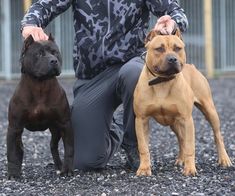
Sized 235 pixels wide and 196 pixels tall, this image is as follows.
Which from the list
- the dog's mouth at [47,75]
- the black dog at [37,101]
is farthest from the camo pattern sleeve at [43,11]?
the dog's mouth at [47,75]

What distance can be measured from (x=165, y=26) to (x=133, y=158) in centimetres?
120

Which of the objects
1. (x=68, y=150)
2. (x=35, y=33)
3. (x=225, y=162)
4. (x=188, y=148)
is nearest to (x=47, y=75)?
(x=35, y=33)

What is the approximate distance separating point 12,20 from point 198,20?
476 centimetres

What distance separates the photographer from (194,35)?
18.0 metres

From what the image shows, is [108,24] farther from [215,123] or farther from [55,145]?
[215,123]

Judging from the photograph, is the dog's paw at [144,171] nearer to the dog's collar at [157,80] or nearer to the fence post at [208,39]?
the dog's collar at [157,80]

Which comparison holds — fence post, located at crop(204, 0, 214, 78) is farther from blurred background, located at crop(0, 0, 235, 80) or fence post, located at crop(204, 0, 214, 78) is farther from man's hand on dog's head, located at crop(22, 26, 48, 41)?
man's hand on dog's head, located at crop(22, 26, 48, 41)

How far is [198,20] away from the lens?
59.4ft

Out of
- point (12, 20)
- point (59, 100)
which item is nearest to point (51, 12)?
point (59, 100)

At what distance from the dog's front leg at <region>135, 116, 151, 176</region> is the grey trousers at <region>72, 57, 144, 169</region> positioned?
0.45 metres

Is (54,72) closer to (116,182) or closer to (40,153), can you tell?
(116,182)

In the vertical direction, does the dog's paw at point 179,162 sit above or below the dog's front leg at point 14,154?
below

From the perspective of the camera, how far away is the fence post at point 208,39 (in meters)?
17.1

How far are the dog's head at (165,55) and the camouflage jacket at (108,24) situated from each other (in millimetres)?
627
